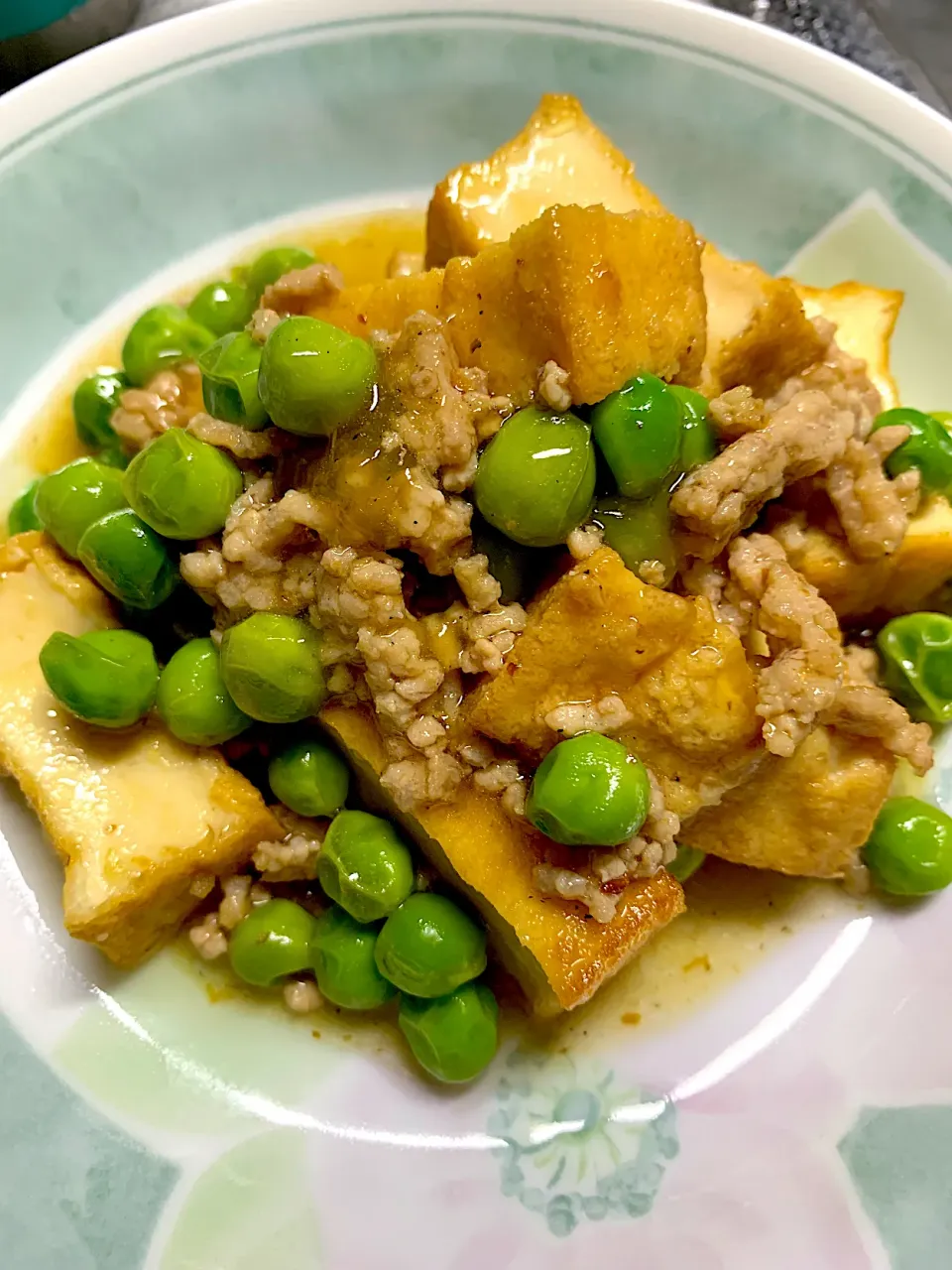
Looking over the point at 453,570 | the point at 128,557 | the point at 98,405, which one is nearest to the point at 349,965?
the point at 453,570

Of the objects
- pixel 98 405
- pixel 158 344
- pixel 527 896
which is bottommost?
pixel 527 896

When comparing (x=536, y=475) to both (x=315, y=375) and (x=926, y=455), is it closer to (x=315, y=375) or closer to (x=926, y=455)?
(x=315, y=375)

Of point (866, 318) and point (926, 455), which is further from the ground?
point (866, 318)

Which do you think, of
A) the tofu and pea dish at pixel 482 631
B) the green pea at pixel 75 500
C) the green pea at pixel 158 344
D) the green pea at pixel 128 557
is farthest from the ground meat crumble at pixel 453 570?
the green pea at pixel 158 344

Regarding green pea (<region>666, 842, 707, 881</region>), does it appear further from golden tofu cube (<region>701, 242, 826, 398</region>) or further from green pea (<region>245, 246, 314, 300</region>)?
green pea (<region>245, 246, 314, 300</region>)

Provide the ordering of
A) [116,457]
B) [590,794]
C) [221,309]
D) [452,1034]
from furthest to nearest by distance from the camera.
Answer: [221,309] → [116,457] → [452,1034] → [590,794]

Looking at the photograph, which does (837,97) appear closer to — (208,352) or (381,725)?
(208,352)

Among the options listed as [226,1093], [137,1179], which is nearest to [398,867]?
[226,1093]

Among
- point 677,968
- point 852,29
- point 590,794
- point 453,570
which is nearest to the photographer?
point 590,794
